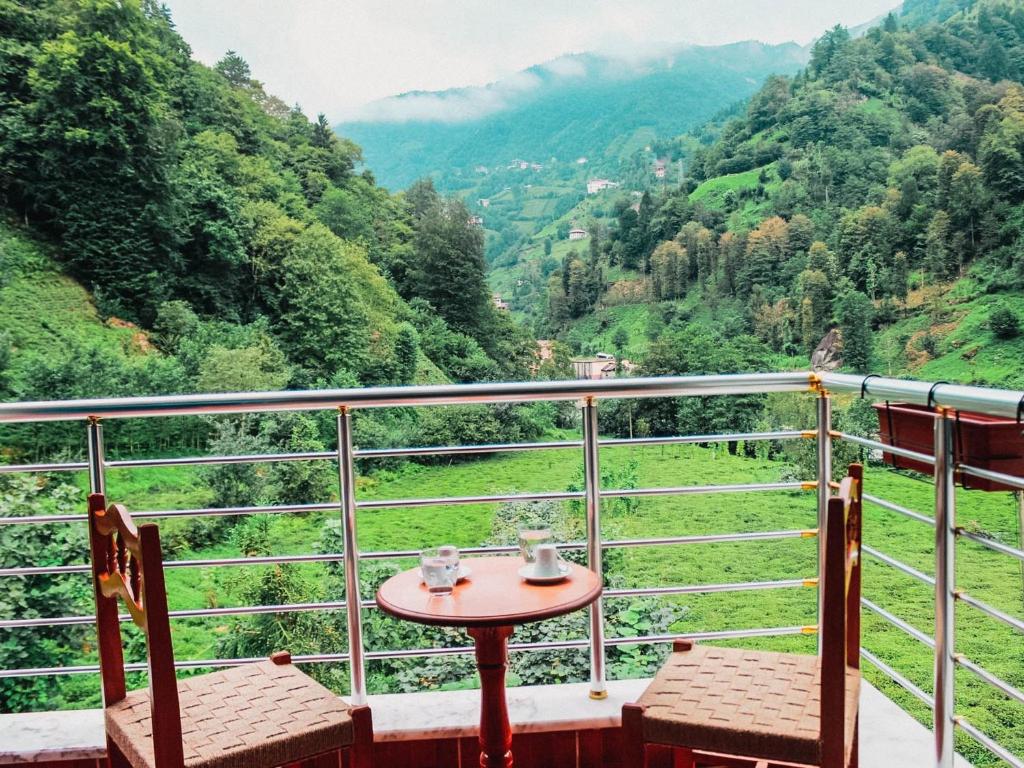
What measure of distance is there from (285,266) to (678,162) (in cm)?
1586

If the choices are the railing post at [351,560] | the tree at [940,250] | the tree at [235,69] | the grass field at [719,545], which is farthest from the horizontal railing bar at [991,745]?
the tree at [235,69]

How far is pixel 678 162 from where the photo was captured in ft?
105

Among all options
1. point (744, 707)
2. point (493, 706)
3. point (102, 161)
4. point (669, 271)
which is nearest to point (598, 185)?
point (669, 271)

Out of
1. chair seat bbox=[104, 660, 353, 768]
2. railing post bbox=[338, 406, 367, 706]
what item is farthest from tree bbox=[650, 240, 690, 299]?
chair seat bbox=[104, 660, 353, 768]

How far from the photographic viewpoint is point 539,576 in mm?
1767

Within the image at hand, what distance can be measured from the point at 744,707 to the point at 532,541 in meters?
0.56

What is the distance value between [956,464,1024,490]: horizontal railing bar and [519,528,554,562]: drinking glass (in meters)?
0.88

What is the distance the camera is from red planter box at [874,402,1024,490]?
1610 mm

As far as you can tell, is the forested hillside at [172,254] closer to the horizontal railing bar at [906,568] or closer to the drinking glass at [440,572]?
the drinking glass at [440,572]

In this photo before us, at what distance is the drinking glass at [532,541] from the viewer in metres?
1.83

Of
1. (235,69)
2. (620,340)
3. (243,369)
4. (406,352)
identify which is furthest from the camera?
(235,69)

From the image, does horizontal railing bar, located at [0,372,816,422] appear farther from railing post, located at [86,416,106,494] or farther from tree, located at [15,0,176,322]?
tree, located at [15,0,176,322]

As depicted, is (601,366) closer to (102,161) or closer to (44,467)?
(102,161)

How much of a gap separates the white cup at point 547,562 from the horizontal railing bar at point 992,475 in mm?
865
